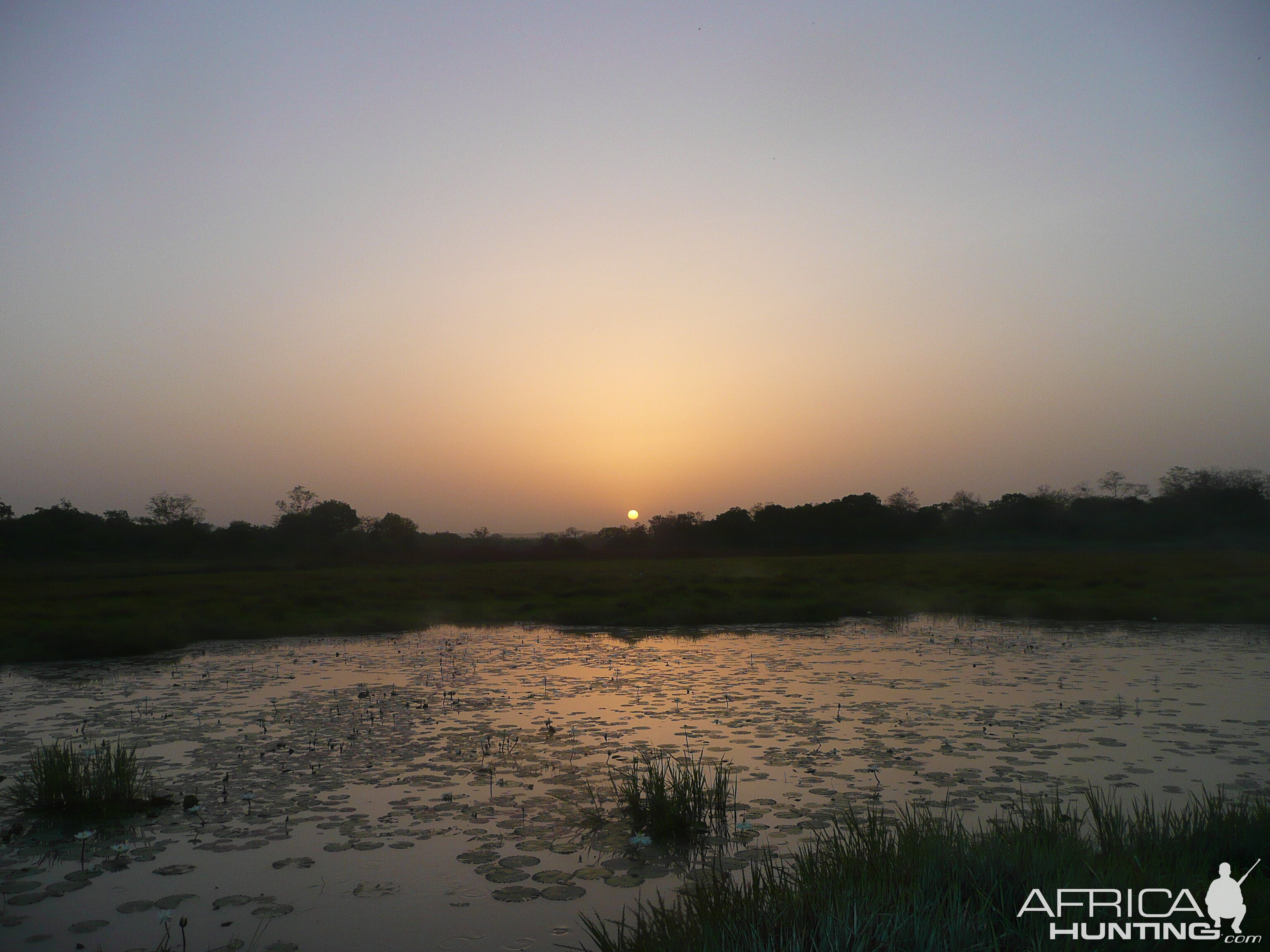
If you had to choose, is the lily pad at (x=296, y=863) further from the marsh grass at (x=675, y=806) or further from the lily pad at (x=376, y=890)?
the marsh grass at (x=675, y=806)

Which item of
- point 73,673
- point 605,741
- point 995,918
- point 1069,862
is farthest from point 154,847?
point 73,673

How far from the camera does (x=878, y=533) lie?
78500mm

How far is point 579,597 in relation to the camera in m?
35.2

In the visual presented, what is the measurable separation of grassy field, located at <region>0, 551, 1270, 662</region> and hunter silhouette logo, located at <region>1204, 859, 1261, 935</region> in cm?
2396

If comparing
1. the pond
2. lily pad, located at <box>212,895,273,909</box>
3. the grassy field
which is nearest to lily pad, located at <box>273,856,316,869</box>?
the pond

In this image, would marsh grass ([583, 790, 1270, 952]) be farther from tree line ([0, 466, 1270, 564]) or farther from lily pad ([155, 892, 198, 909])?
tree line ([0, 466, 1270, 564])

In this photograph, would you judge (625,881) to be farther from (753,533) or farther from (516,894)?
(753,533)

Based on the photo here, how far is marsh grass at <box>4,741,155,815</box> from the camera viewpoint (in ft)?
26.3

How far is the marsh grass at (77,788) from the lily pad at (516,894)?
4.55 m

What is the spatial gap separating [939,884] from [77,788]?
826 centimetres

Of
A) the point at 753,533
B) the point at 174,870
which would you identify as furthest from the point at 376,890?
the point at 753,533

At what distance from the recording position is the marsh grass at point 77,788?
8.01m

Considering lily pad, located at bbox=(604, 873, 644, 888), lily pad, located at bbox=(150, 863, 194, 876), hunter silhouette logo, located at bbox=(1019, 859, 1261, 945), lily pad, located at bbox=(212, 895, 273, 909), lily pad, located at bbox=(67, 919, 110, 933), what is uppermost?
hunter silhouette logo, located at bbox=(1019, 859, 1261, 945)

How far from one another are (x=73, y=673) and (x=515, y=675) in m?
10.6
